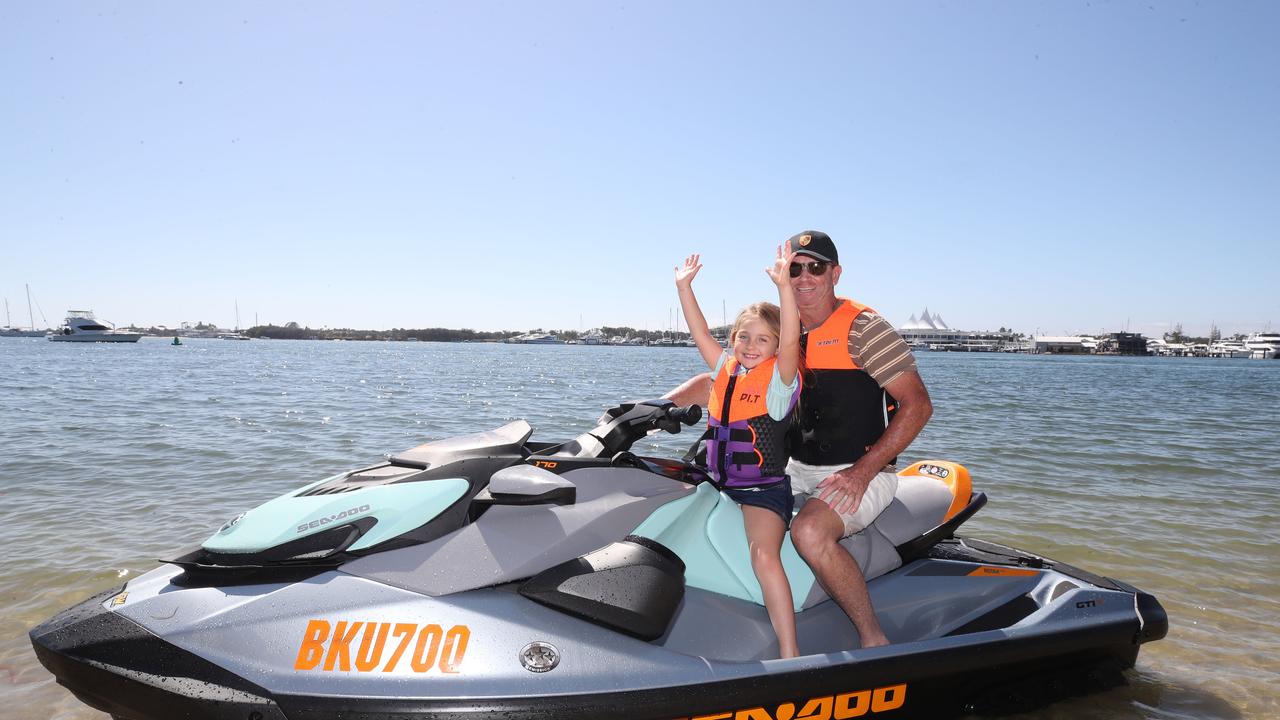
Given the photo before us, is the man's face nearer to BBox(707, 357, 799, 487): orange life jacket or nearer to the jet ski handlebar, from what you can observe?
BBox(707, 357, 799, 487): orange life jacket

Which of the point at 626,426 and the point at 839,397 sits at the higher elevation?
the point at 839,397

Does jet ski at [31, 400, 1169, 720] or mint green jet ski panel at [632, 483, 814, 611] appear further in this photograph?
mint green jet ski panel at [632, 483, 814, 611]

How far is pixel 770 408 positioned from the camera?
254 cm

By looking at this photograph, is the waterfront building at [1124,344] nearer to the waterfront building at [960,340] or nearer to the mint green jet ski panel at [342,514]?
the waterfront building at [960,340]

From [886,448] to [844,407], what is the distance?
0.23 metres

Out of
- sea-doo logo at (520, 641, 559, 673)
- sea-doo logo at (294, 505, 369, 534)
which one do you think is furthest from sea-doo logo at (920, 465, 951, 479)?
sea-doo logo at (294, 505, 369, 534)

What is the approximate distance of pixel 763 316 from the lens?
2.66 m

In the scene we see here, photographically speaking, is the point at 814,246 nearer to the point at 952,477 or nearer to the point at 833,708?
the point at 952,477

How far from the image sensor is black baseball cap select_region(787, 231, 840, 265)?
275 centimetres

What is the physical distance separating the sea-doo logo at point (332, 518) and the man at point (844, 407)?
57.8 inches

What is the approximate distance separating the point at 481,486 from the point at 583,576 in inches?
18.4

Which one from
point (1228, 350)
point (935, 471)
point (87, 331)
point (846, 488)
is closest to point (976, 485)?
point (935, 471)

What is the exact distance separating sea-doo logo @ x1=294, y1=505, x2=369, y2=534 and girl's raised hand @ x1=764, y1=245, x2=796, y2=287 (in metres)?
1.59

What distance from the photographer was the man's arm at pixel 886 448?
8.59 ft
